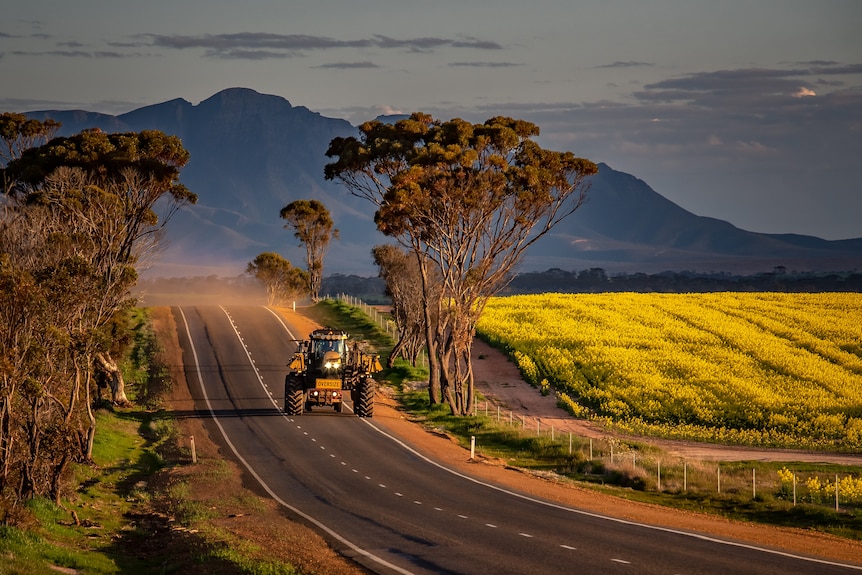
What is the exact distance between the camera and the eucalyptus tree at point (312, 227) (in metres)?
117

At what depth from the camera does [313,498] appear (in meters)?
39.6

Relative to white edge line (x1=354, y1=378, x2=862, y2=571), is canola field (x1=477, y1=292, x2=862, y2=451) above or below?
above

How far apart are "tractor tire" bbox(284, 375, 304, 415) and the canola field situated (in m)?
15.9

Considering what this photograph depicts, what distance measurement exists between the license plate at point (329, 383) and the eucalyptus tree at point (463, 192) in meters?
7.35

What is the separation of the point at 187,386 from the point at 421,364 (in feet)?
61.9

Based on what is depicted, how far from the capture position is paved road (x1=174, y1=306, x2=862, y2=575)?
93.7 feet

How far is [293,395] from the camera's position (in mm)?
58562

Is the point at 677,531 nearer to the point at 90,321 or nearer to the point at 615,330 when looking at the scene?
the point at 90,321

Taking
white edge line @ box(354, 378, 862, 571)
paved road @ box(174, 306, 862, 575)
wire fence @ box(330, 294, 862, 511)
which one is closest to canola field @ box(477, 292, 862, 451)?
wire fence @ box(330, 294, 862, 511)

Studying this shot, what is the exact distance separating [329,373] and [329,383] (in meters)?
0.54

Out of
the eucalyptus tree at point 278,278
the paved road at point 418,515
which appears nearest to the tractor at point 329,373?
the paved road at point 418,515

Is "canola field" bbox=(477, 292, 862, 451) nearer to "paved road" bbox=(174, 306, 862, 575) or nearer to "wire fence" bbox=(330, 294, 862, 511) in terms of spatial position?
"wire fence" bbox=(330, 294, 862, 511)

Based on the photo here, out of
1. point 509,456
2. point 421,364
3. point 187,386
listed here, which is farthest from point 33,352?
point 421,364

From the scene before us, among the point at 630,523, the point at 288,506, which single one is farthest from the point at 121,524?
the point at 630,523
